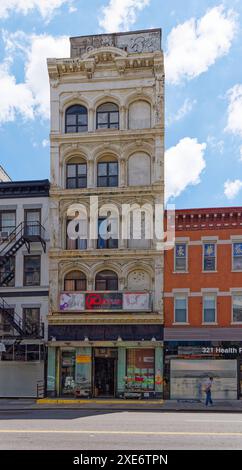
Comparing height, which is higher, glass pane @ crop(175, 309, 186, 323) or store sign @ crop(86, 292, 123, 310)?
store sign @ crop(86, 292, 123, 310)

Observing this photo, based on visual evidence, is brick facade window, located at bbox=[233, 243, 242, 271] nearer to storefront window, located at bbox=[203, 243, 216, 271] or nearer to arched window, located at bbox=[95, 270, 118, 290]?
storefront window, located at bbox=[203, 243, 216, 271]

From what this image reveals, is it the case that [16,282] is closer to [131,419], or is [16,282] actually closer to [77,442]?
[131,419]

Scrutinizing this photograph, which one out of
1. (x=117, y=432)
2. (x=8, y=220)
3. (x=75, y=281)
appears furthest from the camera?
(x=8, y=220)

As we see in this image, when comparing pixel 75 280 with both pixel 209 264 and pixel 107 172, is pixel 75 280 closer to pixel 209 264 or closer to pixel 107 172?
pixel 107 172

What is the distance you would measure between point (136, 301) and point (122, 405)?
257 inches

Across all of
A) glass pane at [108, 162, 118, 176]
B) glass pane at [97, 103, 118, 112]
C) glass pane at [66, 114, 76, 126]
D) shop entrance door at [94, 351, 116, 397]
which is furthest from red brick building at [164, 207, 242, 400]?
glass pane at [66, 114, 76, 126]

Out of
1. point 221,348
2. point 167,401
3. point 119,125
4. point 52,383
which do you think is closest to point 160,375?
point 167,401

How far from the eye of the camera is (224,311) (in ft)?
109

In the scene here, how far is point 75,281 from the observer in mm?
35500

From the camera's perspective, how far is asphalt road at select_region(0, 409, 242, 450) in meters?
14.7

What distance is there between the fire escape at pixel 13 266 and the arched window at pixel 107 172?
4916mm

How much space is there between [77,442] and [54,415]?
969 centimetres

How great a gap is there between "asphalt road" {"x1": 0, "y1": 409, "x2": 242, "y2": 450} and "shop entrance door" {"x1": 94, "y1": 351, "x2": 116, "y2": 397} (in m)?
8.99

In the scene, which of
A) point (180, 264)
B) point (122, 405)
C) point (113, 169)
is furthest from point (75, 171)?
point (122, 405)
